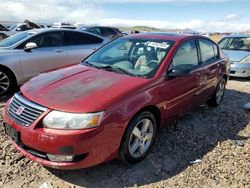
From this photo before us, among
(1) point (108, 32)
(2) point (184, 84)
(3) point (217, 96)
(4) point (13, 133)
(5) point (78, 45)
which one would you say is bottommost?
(3) point (217, 96)

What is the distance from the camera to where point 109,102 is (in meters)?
3.24

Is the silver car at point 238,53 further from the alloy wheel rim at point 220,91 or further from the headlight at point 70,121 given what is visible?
the headlight at point 70,121

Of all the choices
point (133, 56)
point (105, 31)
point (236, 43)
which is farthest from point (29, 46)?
point (105, 31)

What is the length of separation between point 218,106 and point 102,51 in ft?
9.57

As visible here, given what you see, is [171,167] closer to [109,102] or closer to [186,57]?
[109,102]

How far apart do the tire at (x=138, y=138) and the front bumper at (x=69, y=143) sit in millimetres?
190

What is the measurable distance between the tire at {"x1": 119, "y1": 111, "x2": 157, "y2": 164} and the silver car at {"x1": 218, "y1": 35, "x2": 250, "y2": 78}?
20.0 ft

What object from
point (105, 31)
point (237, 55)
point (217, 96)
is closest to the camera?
point (217, 96)

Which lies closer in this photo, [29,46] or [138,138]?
[138,138]

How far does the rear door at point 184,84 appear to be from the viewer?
4160mm

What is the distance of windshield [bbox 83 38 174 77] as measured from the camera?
4.12 metres

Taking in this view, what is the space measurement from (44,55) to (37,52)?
166 millimetres

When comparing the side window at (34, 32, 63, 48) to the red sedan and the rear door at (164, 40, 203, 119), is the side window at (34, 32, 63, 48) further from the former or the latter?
the rear door at (164, 40, 203, 119)

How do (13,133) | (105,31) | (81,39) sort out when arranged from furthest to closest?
(105,31), (81,39), (13,133)
